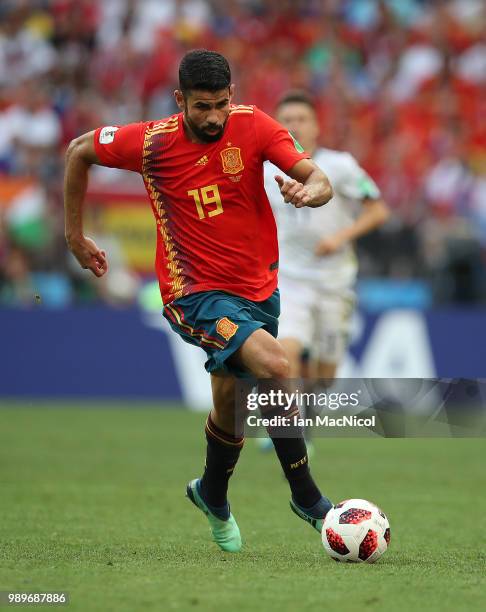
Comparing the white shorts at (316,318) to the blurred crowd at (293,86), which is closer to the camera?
the white shorts at (316,318)

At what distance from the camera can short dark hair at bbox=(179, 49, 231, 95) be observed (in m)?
5.89

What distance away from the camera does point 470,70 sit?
20375 millimetres

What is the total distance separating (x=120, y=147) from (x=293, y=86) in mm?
12971

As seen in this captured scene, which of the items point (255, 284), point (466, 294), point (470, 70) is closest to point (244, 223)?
point (255, 284)

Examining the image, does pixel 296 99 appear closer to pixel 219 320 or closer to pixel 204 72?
pixel 204 72

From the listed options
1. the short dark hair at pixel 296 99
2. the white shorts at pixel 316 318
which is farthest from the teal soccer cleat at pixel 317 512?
the short dark hair at pixel 296 99

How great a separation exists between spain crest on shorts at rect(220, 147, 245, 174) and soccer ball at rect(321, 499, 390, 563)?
5.81 feet

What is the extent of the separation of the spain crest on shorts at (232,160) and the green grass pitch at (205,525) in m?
1.93

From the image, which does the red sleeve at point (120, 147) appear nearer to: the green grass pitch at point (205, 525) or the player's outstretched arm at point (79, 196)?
the player's outstretched arm at point (79, 196)

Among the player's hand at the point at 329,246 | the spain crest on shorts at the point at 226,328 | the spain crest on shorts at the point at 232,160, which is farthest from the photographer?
the player's hand at the point at 329,246

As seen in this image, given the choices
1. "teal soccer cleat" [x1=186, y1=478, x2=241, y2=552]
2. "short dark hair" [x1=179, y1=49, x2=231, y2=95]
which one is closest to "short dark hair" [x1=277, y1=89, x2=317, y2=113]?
"short dark hair" [x1=179, y1=49, x2=231, y2=95]

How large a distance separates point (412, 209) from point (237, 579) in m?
12.4

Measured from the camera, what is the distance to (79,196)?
6449mm

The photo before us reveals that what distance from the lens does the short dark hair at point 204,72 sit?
19.3 ft
